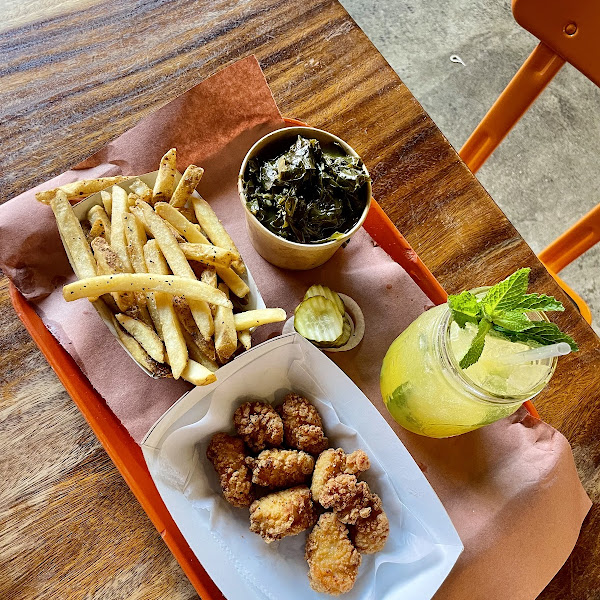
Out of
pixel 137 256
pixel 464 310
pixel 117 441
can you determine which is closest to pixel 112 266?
pixel 137 256

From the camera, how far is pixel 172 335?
49.0 inches

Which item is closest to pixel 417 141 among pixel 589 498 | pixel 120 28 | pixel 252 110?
pixel 252 110

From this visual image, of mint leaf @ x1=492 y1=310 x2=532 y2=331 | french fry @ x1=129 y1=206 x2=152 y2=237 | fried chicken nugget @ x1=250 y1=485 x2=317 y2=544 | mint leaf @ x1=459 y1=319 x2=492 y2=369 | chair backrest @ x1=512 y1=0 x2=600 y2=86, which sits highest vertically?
chair backrest @ x1=512 y1=0 x2=600 y2=86

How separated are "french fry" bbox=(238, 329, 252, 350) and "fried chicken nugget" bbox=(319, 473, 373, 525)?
0.35 meters

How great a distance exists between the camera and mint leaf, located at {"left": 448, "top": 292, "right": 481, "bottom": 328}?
3.49 ft

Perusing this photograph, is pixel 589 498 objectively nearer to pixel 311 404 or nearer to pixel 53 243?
pixel 311 404

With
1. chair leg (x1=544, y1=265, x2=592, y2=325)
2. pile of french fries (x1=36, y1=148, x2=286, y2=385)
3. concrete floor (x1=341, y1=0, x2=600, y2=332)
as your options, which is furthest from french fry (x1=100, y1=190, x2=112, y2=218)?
concrete floor (x1=341, y1=0, x2=600, y2=332)

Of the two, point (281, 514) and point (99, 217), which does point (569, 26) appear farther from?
point (281, 514)

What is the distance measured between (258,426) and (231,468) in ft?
0.36

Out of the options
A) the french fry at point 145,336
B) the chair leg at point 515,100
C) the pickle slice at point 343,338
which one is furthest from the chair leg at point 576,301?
the french fry at point 145,336

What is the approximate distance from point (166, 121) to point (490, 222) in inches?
35.7

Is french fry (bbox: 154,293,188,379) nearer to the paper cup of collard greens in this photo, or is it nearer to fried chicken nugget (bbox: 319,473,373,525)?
the paper cup of collard greens

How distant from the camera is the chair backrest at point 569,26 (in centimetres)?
144

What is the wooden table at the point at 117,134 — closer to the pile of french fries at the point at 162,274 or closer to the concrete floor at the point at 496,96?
the pile of french fries at the point at 162,274
